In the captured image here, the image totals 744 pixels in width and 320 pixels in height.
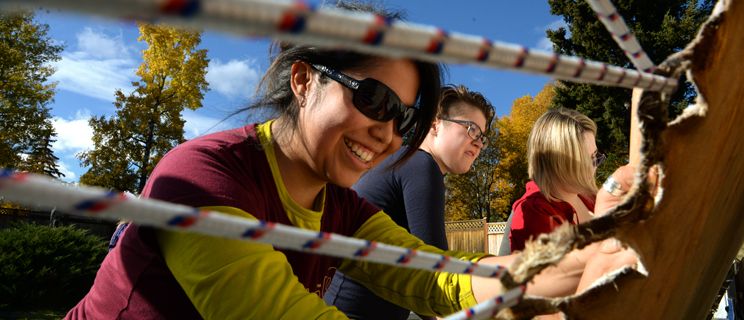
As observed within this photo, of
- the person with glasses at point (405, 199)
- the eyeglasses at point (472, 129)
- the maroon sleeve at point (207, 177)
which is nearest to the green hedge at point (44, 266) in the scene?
the person with glasses at point (405, 199)

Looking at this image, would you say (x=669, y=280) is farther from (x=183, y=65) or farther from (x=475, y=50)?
(x=183, y=65)

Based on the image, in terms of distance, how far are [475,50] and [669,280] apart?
580 millimetres

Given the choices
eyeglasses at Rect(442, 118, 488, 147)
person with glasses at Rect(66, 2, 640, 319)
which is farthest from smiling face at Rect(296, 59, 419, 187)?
eyeglasses at Rect(442, 118, 488, 147)

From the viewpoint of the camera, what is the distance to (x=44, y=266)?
23.6ft

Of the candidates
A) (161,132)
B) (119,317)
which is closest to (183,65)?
(161,132)

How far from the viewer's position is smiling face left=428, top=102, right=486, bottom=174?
312 centimetres

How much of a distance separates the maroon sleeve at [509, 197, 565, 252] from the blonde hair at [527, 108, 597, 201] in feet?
0.32

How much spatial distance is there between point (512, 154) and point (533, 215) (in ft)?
93.2

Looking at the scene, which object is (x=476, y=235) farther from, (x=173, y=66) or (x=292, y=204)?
(x=292, y=204)

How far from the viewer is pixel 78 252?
7.71 m

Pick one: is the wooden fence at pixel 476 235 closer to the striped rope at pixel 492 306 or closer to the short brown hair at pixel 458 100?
the short brown hair at pixel 458 100

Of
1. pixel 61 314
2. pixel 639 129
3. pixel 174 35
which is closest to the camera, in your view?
pixel 639 129

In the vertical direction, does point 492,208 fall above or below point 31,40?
below

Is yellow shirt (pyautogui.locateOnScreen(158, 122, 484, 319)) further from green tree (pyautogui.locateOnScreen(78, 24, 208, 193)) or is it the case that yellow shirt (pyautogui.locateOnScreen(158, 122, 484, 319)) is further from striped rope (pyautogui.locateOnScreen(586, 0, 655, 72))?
green tree (pyautogui.locateOnScreen(78, 24, 208, 193))
